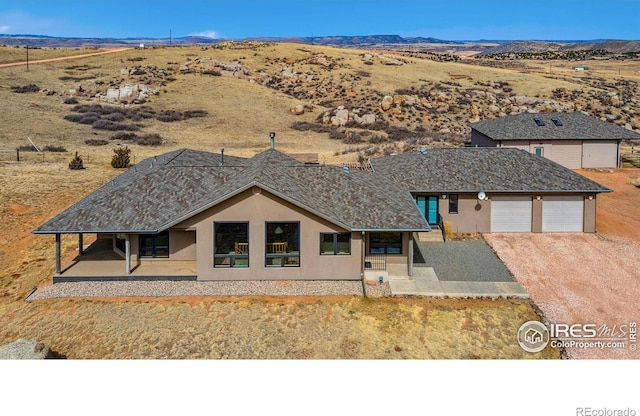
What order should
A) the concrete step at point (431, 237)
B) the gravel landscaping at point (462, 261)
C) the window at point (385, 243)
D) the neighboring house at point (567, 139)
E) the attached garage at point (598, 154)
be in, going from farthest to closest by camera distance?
the attached garage at point (598, 154)
the neighboring house at point (567, 139)
the concrete step at point (431, 237)
the window at point (385, 243)
the gravel landscaping at point (462, 261)

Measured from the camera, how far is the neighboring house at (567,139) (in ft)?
127

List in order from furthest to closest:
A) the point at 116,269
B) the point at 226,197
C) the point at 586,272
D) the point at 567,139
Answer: the point at 567,139 < the point at 586,272 < the point at 116,269 < the point at 226,197

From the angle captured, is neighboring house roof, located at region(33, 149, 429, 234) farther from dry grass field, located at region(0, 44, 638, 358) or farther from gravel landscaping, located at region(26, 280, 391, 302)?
dry grass field, located at region(0, 44, 638, 358)

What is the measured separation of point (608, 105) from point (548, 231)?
174 ft

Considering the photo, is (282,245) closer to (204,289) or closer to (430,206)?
(204,289)

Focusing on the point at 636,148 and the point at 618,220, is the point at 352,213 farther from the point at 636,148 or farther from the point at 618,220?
the point at 636,148

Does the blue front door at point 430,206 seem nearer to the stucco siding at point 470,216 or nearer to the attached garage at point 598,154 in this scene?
the stucco siding at point 470,216

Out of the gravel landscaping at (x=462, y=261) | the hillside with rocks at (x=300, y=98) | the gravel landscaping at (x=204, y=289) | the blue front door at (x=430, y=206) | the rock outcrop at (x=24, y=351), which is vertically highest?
the hillside with rocks at (x=300, y=98)

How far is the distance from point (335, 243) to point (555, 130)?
96.6ft

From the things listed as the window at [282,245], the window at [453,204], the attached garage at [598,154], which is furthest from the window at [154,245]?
the attached garage at [598,154]

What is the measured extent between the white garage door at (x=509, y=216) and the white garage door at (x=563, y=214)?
95cm

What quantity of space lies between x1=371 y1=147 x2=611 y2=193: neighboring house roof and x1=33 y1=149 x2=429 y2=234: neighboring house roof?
123 inches

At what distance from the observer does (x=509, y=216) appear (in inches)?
999

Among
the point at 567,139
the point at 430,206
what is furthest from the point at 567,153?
the point at 430,206
